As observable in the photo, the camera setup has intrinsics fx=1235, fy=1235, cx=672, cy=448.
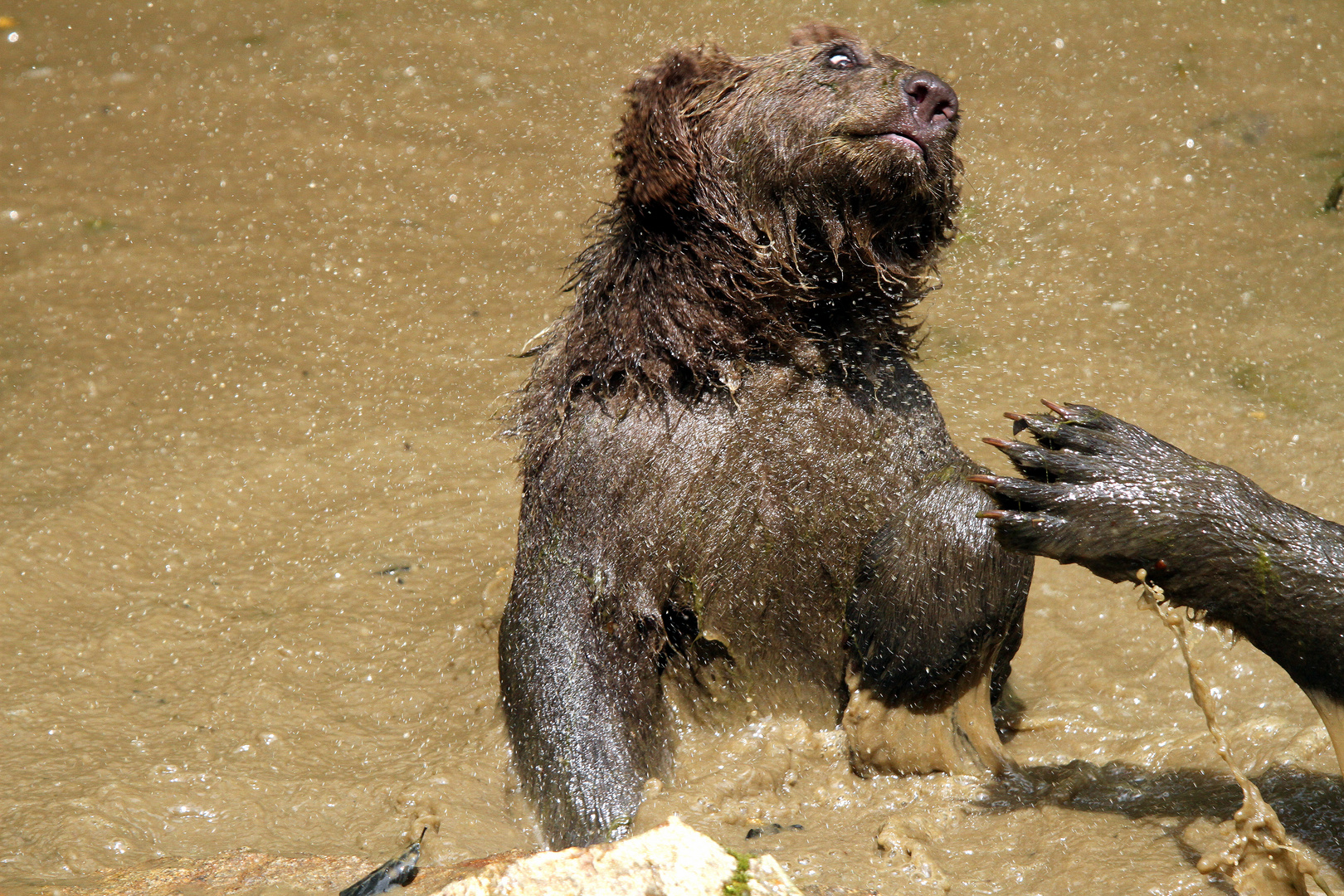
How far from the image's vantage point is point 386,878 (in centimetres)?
264

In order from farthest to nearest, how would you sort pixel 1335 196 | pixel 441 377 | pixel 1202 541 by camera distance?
pixel 1335 196 → pixel 441 377 → pixel 1202 541

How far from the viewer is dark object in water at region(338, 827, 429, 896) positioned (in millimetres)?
2596

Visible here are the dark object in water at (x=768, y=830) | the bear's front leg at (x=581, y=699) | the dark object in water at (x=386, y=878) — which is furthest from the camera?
the bear's front leg at (x=581, y=699)

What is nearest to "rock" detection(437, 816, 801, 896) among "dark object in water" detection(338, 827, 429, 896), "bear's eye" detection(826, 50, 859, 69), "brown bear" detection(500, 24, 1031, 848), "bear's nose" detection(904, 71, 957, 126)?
"dark object in water" detection(338, 827, 429, 896)

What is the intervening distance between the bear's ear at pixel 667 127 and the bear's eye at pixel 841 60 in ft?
1.02

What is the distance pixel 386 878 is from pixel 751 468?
4.98 feet

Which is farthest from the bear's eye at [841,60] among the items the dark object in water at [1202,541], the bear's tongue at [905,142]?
the dark object in water at [1202,541]

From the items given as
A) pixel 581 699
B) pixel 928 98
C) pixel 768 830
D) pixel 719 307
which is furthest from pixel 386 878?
pixel 928 98

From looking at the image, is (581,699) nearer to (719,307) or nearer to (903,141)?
(719,307)

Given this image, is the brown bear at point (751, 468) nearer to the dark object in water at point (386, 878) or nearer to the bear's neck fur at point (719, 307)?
the bear's neck fur at point (719, 307)

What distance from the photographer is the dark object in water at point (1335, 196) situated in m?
6.90

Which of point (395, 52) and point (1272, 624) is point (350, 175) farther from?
point (1272, 624)

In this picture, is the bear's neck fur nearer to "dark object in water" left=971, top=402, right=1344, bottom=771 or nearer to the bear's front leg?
the bear's front leg

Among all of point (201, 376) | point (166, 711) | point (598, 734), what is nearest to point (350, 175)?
point (201, 376)
